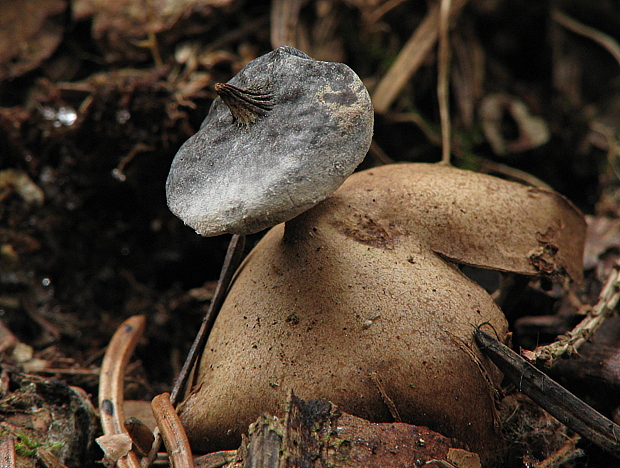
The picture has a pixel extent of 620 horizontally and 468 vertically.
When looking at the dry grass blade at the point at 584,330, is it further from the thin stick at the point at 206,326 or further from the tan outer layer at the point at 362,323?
the thin stick at the point at 206,326

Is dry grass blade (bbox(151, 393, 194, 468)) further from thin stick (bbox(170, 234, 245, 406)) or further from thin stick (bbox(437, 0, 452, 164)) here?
thin stick (bbox(437, 0, 452, 164))

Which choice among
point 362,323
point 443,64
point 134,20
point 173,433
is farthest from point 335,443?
point 134,20

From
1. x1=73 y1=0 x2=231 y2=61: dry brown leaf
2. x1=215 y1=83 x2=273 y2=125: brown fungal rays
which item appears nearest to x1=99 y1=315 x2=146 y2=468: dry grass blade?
x1=215 y1=83 x2=273 y2=125: brown fungal rays

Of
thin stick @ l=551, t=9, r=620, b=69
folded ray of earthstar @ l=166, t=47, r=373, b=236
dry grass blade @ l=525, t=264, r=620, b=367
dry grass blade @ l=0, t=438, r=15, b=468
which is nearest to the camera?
folded ray of earthstar @ l=166, t=47, r=373, b=236

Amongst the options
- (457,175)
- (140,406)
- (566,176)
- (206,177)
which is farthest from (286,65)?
(566,176)

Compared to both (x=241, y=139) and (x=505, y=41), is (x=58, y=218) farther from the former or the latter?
(x=505, y=41)

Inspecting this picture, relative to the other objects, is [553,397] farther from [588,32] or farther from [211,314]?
[588,32]
